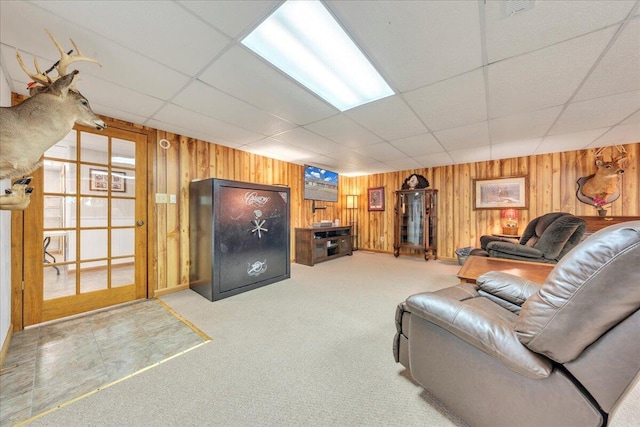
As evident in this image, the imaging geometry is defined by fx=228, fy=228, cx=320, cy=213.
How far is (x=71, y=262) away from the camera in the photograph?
2.41 meters

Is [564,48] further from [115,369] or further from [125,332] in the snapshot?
[125,332]

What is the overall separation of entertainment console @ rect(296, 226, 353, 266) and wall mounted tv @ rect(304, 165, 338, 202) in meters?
0.88

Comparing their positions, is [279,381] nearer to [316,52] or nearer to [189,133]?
[316,52]

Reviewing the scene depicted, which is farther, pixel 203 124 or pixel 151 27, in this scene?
pixel 203 124

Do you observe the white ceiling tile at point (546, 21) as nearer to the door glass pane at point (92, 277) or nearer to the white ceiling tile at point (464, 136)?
the white ceiling tile at point (464, 136)

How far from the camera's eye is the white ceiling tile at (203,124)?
2527 millimetres

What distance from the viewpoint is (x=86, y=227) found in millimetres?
2531

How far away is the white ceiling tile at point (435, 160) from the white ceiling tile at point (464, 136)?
1.65ft

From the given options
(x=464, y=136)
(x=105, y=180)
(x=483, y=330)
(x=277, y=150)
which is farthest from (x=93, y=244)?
(x=464, y=136)

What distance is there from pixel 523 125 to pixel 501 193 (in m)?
2.23

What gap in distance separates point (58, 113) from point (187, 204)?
7.09 ft

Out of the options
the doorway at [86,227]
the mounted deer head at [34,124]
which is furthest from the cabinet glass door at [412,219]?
Answer: the mounted deer head at [34,124]

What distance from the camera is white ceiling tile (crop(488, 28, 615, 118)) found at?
155 centimetres

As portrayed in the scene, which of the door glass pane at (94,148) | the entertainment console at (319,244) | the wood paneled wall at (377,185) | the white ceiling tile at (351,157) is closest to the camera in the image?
the door glass pane at (94,148)
